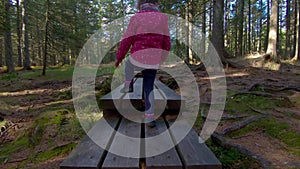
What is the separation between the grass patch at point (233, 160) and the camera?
8.82 ft

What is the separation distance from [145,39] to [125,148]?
4.89 feet

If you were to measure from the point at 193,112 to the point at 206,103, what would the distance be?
0.67 metres

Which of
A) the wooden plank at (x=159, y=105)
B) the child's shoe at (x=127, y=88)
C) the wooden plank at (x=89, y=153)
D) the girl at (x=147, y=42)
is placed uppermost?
the girl at (x=147, y=42)

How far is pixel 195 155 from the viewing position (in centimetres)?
181

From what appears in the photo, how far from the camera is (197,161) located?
1.70 metres

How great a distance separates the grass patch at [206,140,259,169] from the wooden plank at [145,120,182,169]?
36.2 inches

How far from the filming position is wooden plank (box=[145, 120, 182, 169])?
65.7 inches

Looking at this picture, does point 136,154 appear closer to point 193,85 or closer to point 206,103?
point 206,103

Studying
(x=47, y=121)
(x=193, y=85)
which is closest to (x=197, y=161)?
(x=47, y=121)

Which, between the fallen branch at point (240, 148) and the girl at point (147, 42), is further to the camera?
the girl at point (147, 42)

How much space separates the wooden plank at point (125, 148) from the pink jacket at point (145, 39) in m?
0.85

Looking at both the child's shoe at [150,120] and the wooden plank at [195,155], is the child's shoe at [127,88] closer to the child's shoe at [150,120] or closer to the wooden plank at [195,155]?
the child's shoe at [150,120]

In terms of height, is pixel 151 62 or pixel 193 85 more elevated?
pixel 151 62

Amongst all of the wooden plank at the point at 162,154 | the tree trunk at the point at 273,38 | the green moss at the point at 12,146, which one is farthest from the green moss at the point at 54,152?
the tree trunk at the point at 273,38
